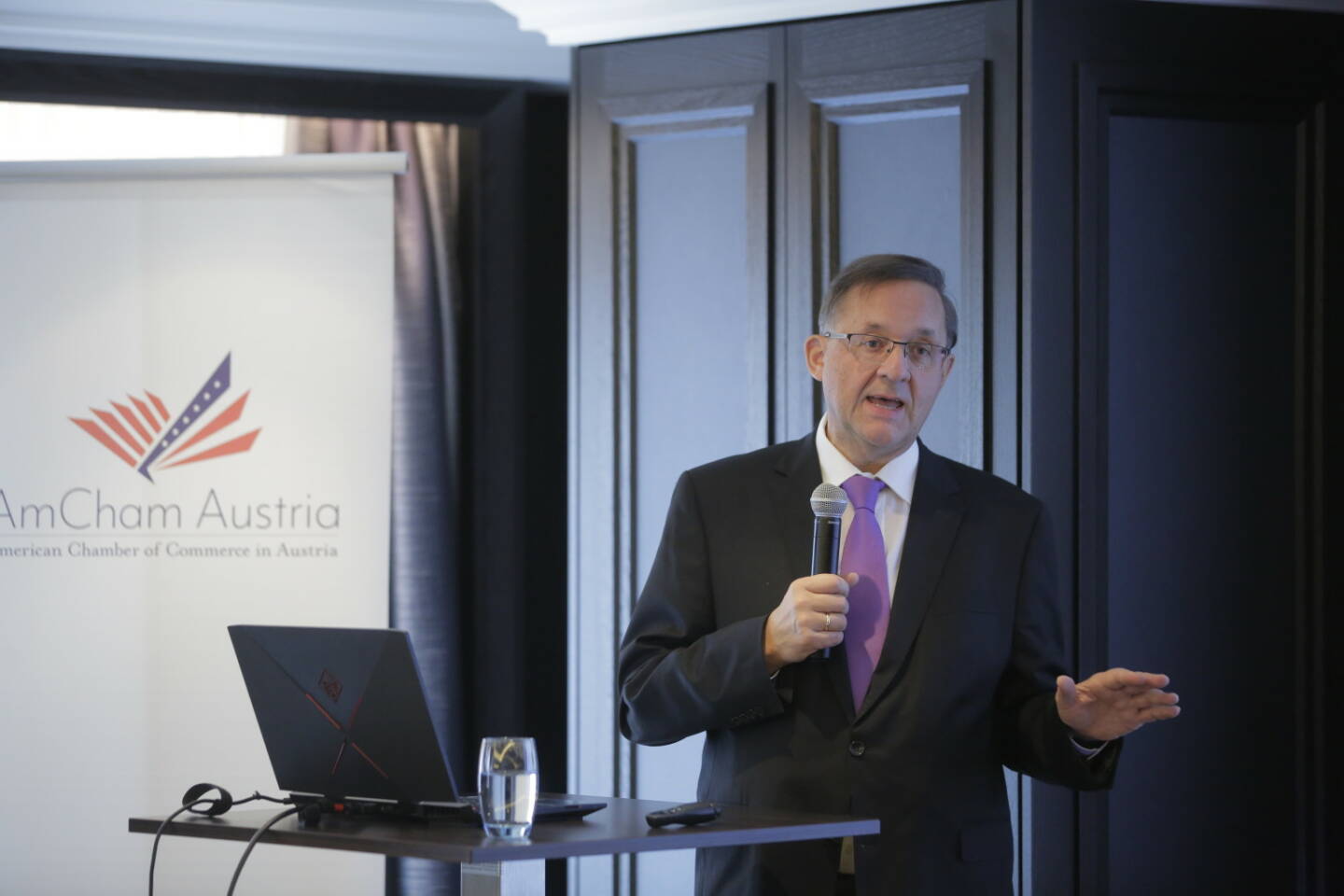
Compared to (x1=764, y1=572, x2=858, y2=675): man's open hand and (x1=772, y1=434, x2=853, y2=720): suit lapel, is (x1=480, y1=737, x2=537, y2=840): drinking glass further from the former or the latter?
(x1=772, y1=434, x2=853, y2=720): suit lapel

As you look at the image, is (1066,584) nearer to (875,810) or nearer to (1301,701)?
(1301,701)

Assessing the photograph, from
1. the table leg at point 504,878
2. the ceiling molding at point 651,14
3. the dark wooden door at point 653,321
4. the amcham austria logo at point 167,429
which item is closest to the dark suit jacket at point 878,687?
the table leg at point 504,878

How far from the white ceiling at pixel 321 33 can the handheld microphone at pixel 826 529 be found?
87.8 inches

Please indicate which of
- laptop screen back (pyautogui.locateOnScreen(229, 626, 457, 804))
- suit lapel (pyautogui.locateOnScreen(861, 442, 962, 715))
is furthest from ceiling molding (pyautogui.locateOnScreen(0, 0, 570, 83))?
laptop screen back (pyautogui.locateOnScreen(229, 626, 457, 804))

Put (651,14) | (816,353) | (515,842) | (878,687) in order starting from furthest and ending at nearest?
(651,14)
(816,353)
(878,687)
(515,842)

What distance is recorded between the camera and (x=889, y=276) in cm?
247

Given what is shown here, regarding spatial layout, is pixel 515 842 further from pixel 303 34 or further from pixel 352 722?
pixel 303 34

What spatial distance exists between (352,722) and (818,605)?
65cm

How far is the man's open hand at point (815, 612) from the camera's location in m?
2.08

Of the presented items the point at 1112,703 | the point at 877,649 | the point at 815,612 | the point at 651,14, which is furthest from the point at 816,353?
the point at 651,14

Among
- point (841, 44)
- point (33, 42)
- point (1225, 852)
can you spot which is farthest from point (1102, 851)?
point (33, 42)

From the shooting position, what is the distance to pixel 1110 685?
7.00 feet

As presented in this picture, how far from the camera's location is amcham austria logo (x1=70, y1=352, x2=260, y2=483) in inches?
175

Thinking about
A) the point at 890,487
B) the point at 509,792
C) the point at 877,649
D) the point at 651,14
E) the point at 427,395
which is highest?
the point at 651,14
